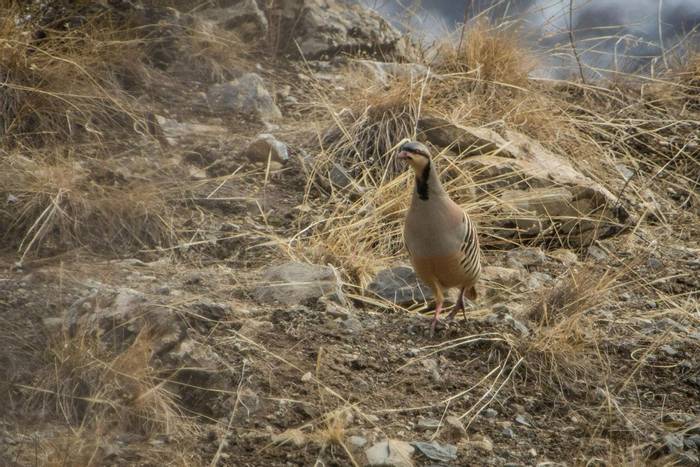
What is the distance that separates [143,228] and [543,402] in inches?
88.2

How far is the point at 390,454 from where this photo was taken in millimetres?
3504

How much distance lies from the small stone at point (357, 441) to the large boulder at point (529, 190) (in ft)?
8.43

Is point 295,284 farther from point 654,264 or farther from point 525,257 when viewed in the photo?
point 654,264

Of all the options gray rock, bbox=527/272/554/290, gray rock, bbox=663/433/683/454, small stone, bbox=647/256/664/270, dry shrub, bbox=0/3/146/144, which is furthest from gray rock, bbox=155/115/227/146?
gray rock, bbox=663/433/683/454

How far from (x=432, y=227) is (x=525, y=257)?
1671 mm

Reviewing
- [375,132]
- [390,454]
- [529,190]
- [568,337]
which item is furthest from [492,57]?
[390,454]

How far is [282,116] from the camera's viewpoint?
6.94 metres

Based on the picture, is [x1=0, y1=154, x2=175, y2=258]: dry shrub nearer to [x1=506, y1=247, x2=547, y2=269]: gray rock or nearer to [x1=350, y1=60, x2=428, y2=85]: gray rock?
[x1=506, y1=247, x2=547, y2=269]: gray rock

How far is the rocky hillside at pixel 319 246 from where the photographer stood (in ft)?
12.1

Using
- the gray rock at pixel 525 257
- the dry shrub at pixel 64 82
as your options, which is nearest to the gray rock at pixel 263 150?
the dry shrub at pixel 64 82

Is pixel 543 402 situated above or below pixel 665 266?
above

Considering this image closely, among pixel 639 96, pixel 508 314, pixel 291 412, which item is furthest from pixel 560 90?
pixel 291 412

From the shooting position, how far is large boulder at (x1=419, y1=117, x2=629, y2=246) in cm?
602

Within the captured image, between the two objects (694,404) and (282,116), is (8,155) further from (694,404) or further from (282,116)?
(694,404)
